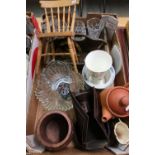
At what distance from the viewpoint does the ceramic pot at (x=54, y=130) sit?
4.27 feet

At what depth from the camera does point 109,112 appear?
1.38 metres

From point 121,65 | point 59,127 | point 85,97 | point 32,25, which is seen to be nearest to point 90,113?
point 85,97

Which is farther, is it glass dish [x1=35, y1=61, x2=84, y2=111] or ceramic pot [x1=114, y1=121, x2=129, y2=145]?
glass dish [x1=35, y1=61, x2=84, y2=111]

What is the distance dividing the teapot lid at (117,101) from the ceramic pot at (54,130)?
233 mm

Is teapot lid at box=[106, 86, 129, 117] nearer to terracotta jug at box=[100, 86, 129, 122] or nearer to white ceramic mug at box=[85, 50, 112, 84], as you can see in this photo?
terracotta jug at box=[100, 86, 129, 122]

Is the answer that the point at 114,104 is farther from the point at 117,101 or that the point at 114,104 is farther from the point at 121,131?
the point at 121,131

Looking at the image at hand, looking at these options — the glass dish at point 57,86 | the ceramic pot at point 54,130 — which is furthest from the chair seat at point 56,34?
the ceramic pot at point 54,130

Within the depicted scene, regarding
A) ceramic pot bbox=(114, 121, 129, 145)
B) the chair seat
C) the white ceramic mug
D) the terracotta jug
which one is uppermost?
the chair seat

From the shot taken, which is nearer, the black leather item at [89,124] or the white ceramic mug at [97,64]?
the black leather item at [89,124]

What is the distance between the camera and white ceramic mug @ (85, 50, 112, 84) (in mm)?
1687

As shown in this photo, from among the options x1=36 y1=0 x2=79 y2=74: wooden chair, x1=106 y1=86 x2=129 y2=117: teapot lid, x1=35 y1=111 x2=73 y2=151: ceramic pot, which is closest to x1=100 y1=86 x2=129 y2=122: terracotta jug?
x1=106 y1=86 x2=129 y2=117: teapot lid

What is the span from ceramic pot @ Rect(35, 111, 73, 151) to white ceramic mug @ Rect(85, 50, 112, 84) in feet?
1.28

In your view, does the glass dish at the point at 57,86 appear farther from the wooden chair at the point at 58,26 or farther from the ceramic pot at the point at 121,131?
the ceramic pot at the point at 121,131
